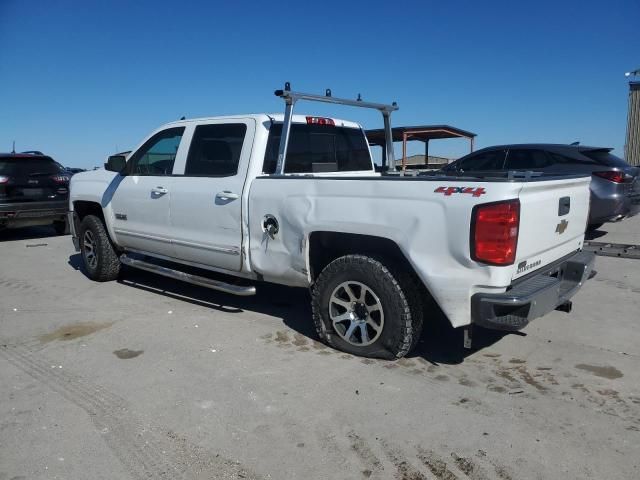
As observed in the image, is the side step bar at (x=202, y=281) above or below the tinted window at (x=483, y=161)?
below

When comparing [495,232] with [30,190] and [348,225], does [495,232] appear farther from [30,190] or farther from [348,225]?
[30,190]

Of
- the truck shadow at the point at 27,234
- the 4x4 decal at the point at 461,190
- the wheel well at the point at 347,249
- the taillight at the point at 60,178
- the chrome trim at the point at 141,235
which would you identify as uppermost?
the 4x4 decal at the point at 461,190

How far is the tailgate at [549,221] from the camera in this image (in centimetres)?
332

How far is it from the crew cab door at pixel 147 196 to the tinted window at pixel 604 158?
629 centimetres

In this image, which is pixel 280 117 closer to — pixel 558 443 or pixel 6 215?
pixel 558 443

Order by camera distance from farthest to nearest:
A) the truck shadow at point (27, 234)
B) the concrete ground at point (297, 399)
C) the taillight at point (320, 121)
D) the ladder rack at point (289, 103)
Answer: the truck shadow at point (27, 234) → the taillight at point (320, 121) → the ladder rack at point (289, 103) → the concrete ground at point (297, 399)

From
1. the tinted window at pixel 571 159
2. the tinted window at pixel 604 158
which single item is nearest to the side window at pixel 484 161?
the tinted window at pixel 571 159

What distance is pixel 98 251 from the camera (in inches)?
255

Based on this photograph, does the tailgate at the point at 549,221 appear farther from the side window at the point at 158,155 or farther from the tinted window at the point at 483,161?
the tinted window at the point at 483,161

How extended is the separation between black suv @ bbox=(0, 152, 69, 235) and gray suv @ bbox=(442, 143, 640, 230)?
8.49 m

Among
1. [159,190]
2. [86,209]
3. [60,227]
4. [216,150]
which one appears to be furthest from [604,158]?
[60,227]

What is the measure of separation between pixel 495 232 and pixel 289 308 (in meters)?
2.73

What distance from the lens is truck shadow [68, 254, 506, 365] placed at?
13.8 ft

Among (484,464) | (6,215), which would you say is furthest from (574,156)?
(6,215)
